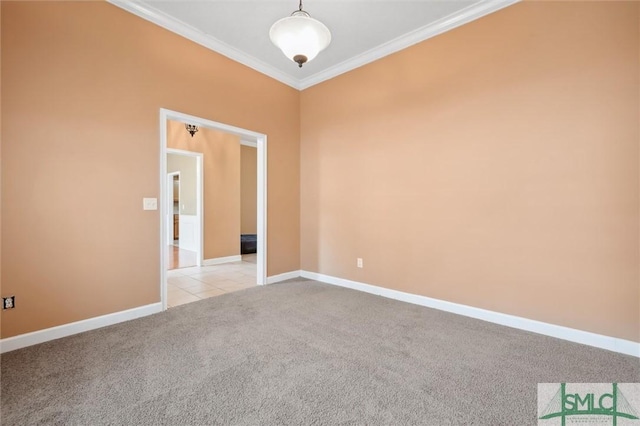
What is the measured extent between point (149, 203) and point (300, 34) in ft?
7.48

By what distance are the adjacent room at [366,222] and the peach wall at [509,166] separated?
0.02m

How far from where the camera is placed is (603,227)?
229 cm

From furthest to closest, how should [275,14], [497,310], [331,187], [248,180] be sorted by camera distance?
[248,180] → [331,187] → [275,14] → [497,310]

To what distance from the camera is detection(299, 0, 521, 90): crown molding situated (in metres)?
2.79

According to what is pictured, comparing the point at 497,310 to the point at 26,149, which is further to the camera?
the point at 497,310

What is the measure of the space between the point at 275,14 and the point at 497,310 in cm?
386

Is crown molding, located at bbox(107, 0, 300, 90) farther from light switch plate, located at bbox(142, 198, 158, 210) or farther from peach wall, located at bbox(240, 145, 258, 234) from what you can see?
peach wall, located at bbox(240, 145, 258, 234)

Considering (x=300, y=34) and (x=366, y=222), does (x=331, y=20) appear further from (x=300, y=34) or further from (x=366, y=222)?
(x=366, y=222)

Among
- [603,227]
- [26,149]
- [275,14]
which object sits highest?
[275,14]

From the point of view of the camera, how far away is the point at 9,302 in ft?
7.34

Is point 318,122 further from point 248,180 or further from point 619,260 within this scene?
point 248,180

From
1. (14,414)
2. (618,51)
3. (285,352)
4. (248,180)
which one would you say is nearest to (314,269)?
(285,352)

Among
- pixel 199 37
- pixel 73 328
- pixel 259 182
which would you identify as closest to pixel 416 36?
pixel 199 37

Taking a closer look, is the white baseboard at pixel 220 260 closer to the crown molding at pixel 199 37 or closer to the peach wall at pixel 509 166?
the peach wall at pixel 509 166
